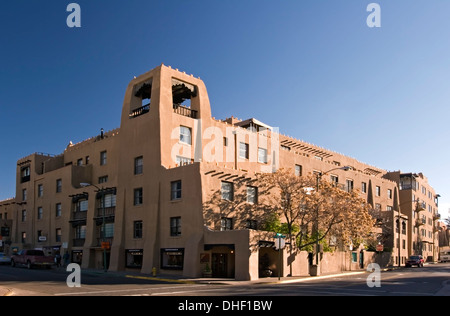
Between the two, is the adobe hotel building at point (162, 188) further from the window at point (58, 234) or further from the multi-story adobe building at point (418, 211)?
the multi-story adobe building at point (418, 211)

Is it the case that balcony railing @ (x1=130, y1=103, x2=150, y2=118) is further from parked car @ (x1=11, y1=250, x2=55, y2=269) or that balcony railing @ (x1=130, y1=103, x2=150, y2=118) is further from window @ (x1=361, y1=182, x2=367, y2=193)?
window @ (x1=361, y1=182, x2=367, y2=193)

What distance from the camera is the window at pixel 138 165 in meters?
43.9

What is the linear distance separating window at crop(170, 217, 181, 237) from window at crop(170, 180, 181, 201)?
1.74 meters

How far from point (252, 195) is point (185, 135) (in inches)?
331

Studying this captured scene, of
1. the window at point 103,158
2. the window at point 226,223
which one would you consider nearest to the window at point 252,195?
the window at point 226,223

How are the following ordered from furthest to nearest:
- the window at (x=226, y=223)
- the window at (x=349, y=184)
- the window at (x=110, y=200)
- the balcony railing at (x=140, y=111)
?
the window at (x=349, y=184) < the window at (x=110, y=200) < the balcony railing at (x=140, y=111) < the window at (x=226, y=223)

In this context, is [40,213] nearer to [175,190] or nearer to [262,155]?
[175,190]

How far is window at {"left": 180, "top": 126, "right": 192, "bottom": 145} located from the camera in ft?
143

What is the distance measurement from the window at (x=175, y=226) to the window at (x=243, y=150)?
1139cm

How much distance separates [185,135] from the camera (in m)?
44.1

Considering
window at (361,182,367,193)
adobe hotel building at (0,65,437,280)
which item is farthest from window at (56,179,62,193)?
window at (361,182,367,193)

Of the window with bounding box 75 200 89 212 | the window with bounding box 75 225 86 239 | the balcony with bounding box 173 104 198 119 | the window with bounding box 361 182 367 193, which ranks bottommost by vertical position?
the window with bounding box 75 225 86 239
